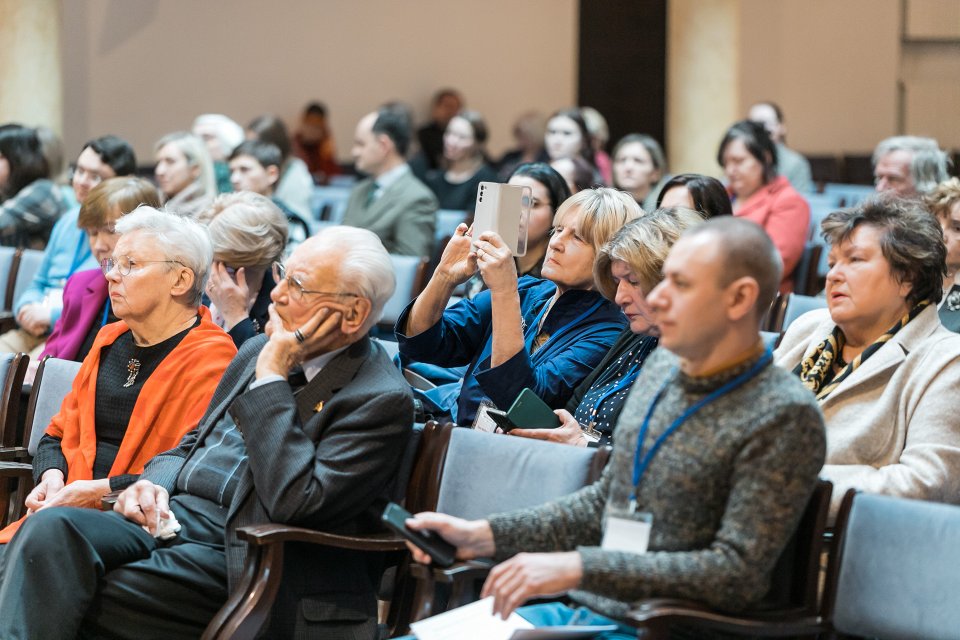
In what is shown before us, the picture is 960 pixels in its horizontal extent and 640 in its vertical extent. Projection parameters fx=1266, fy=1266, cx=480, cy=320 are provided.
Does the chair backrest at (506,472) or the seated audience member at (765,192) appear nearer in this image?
the chair backrest at (506,472)

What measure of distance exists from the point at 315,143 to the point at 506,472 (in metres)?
9.45

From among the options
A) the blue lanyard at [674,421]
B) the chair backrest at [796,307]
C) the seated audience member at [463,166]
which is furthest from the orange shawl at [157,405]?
the seated audience member at [463,166]

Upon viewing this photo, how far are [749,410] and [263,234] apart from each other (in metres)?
2.22

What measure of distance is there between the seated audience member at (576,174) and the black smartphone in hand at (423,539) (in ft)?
10.2

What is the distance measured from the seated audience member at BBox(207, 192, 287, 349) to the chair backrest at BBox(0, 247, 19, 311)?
6.13 feet

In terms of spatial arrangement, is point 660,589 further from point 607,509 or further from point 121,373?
point 121,373

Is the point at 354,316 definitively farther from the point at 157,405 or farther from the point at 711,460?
the point at 711,460

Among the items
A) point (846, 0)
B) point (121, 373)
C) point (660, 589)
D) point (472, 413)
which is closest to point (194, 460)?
point (121, 373)

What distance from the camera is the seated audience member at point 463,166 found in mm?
8234

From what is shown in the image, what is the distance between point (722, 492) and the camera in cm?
205

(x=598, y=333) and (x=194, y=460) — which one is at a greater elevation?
(x=598, y=333)

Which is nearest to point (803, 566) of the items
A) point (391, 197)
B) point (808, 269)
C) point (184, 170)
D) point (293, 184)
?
point (808, 269)

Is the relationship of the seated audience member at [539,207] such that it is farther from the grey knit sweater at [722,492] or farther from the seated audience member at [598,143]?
the seated audience member at [598,143]

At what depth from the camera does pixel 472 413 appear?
10.9 feet
